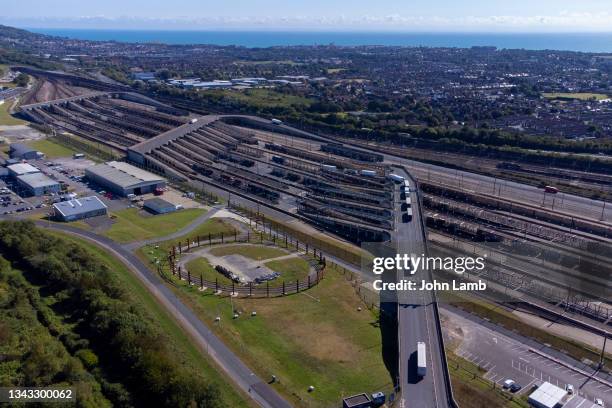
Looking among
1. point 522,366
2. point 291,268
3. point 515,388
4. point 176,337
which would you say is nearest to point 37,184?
point 291,268

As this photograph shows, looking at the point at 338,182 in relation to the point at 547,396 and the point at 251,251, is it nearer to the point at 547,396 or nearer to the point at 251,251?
the point at 251,251

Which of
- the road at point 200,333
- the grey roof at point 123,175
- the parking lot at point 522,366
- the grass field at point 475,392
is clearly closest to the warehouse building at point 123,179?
the grey roof at point 123,175

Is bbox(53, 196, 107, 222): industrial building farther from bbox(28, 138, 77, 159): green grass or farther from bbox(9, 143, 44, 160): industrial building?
bbox(28, 138, 77, 159): green grass

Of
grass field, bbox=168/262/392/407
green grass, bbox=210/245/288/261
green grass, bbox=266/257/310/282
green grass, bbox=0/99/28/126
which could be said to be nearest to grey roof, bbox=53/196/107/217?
green grass, bbox=210/245/288/261

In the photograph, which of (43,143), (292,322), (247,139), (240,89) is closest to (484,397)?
(292,322)

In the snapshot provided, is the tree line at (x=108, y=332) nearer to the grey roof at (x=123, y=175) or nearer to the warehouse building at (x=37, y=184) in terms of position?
the warehouse building at (x=37, y=184)
